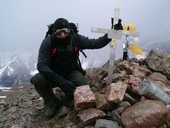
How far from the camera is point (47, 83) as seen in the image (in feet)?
33.3

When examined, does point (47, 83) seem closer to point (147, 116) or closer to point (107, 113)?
point (107, 113)

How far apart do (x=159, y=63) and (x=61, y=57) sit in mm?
3542

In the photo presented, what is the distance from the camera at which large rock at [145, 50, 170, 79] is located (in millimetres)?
11508

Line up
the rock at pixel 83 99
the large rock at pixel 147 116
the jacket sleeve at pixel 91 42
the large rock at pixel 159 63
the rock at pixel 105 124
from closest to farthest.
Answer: the large rock at pixel 147 116
the rock at pixel 105 124
the rock at pixel 83 99
the jacket sleeve at pixel 91 42
the large rock at pixel 159 63

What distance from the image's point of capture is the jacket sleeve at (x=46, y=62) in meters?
9.60

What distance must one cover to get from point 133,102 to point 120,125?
35.7 inches

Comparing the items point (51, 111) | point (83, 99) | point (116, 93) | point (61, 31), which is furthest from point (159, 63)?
point (51, 111)

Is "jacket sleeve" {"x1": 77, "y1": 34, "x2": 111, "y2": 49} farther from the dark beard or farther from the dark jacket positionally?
the dark beard

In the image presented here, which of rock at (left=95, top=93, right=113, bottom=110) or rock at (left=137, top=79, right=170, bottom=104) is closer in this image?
rock at (left=137, top=79, right=170, bottom=104)

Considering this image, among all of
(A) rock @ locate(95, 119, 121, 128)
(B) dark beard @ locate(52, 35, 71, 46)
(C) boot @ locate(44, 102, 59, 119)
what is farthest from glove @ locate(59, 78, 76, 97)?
(A) rock @ locate(95, 119, 121, 128)

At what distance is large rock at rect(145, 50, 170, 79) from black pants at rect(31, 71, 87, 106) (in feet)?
8.79

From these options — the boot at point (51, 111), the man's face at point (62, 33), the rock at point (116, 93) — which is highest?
the man's face at point (62, 33)

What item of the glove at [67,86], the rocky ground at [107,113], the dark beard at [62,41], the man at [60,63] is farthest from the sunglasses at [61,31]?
the rocky ground at [107,113]

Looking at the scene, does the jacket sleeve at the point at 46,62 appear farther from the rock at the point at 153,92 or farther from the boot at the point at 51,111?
the rock at the point at 153,92
